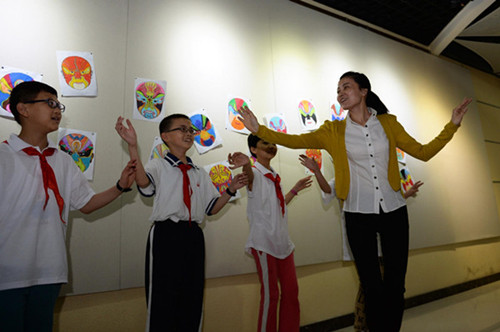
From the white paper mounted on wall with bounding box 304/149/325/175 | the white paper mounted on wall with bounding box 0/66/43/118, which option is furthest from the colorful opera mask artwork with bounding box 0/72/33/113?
the white paper mounted on wall with bounding box 304/149/325/175

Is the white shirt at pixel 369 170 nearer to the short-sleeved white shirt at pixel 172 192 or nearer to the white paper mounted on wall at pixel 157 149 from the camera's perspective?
the short-sleeved white shirt at pixel 172 192

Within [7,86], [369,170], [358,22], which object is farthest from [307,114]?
[7,86]

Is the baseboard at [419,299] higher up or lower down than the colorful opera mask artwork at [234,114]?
lower down

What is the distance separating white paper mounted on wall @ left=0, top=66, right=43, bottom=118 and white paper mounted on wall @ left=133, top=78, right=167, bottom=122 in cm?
60

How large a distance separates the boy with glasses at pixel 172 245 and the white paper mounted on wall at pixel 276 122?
102 cm

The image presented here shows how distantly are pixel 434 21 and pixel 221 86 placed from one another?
3299 millimetres

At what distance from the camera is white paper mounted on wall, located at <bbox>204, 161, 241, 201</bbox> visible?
232cm

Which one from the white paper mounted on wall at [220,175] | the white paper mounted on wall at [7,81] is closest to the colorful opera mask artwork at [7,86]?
the white paper mounted on wall at [7,81]

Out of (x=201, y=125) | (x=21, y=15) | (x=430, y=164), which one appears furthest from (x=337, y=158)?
(x=430, y=164)

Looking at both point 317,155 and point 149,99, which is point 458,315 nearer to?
point 317,155

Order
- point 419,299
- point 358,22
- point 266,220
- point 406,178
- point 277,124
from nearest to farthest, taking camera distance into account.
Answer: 1. point 266,220
2. point 277,124
3. point 419,299
4. point 406,178
5. point 358,22

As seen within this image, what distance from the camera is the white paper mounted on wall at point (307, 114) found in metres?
2.86

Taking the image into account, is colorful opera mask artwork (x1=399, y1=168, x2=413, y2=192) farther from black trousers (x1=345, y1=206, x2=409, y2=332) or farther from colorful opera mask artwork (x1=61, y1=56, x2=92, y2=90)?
colorful opera mask artwork (x1=61, y1=56, x2=92, y2=90)

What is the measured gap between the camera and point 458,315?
9.17 ft
